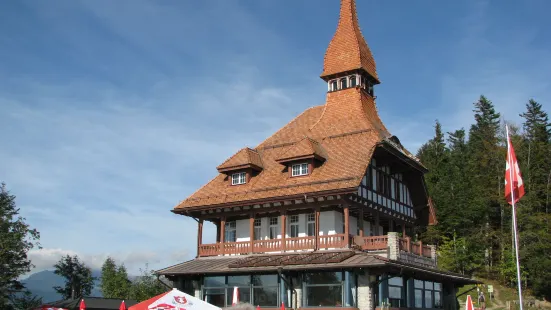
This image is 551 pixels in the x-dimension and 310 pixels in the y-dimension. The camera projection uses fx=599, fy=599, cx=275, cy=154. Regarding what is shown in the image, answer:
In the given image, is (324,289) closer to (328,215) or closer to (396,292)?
(396,292)

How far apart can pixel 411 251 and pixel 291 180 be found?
699 cm

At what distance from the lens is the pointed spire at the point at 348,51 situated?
3606 centimetres

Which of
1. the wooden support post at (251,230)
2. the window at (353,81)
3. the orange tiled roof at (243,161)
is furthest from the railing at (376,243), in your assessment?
the window at (353,81)

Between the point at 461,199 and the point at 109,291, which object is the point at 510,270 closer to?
the point at 461,199

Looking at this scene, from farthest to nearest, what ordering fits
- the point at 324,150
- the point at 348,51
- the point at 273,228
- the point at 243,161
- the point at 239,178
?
the point at 348,51, the point at 239,178, the point at 243,161, the point at 324,150, the point at 273,228

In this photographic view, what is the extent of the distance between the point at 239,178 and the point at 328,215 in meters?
5.83

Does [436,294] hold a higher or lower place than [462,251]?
lower

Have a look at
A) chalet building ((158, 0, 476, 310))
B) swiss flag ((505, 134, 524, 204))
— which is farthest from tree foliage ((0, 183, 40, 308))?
swiss flag ((505, 134, 524, 204))

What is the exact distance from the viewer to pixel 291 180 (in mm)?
30875

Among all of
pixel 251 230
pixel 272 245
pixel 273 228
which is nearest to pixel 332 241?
pixel 272 245

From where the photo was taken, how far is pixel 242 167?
32.8 metres

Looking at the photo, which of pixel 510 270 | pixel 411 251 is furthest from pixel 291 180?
pixel 510 270

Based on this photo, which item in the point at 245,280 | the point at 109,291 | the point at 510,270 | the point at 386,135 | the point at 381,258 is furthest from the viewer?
the point at 109,291

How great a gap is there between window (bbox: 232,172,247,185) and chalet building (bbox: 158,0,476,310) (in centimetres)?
6
